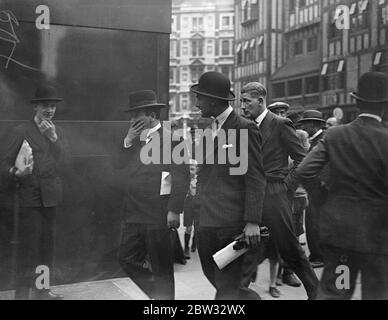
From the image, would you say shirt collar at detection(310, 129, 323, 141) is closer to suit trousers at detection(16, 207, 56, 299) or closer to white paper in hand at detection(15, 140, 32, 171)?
suit trousers at detection(16, 207, 56, 299)

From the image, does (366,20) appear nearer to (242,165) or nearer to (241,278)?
(242,165)

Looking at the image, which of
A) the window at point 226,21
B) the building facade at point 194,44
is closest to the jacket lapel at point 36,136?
the building facade at point 194,44

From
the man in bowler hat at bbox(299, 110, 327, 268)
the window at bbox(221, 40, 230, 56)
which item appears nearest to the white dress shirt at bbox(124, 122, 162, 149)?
the man in bowler hat at bbox(299, 110, 327, 268)

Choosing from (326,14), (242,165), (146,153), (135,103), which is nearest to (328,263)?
(242,165)

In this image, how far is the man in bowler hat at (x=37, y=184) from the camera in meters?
4.10

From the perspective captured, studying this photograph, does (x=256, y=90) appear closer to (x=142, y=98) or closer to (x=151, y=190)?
(x=142, y=98)

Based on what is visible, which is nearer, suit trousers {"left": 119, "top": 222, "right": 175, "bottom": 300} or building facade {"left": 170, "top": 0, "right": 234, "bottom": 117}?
suit trousers {"left": 119, "top": 222, "right": 175, "bottom": 300}

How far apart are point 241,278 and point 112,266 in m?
1.94

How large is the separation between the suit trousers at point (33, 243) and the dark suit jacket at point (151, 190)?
0.79m

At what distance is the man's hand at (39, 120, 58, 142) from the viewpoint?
13.5ft

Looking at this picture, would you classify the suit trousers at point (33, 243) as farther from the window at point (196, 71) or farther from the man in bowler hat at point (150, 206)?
the window at point (196, 71)

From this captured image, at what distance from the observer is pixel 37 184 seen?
4117mm

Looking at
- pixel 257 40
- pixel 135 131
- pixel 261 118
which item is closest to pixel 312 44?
pixel 257 40
